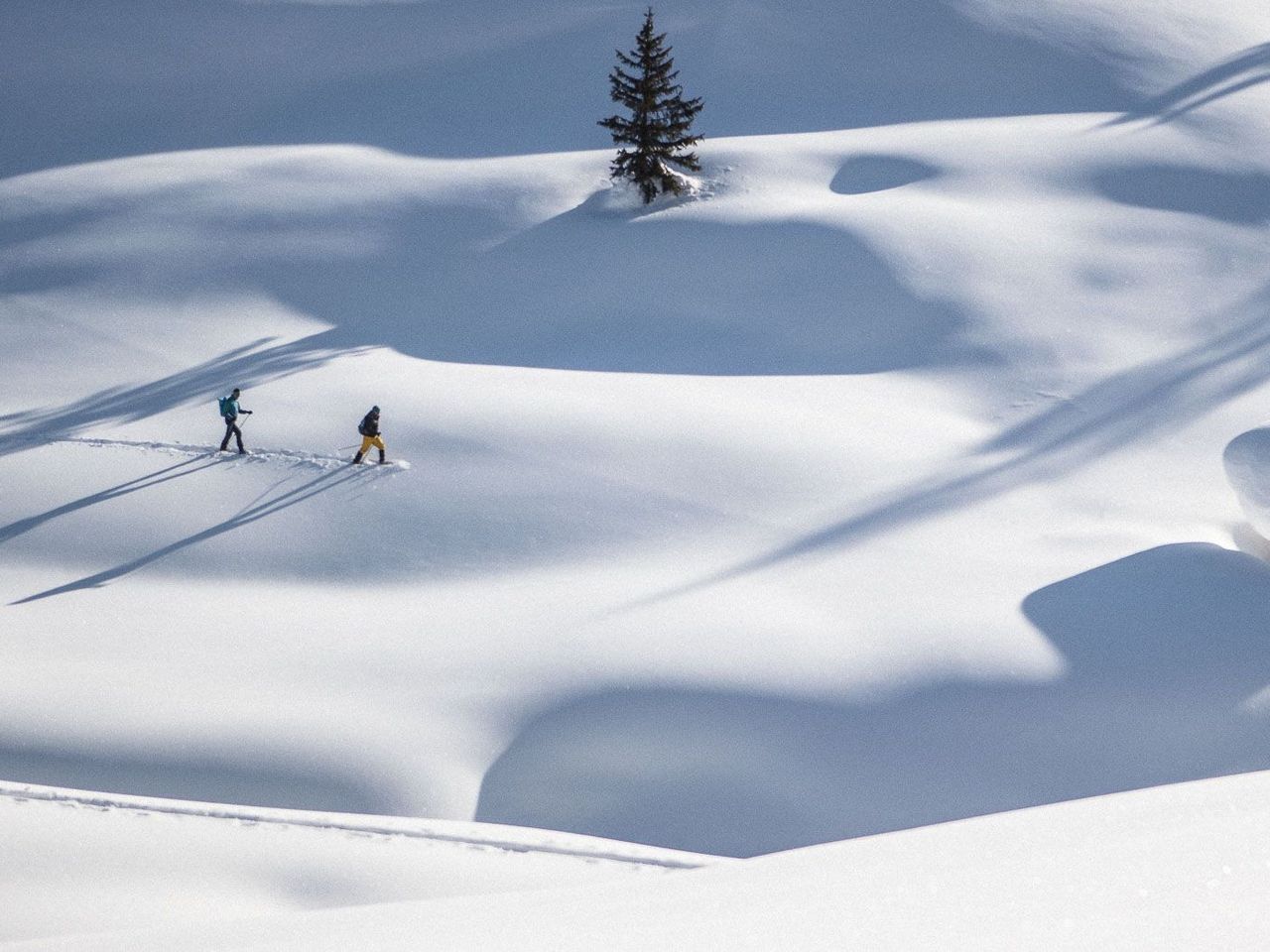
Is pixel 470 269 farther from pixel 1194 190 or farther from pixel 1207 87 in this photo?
pixel 1207 87

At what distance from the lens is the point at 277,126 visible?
84.6 feet

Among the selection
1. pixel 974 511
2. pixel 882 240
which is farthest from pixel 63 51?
pixel 974 511

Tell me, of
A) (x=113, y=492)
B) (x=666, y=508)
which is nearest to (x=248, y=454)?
(x=113, y=492)

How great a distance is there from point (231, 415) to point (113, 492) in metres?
1.79

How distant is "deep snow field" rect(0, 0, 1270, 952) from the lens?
664cm

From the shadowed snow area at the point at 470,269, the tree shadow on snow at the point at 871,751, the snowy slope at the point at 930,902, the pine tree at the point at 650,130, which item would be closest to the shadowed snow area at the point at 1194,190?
the shadowed snow area at the point at 470,269

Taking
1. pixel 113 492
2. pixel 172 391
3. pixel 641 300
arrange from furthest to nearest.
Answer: pixel 641 300, pixel 172 391, pixel 113 492

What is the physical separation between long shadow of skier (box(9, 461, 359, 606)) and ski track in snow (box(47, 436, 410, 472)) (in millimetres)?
313

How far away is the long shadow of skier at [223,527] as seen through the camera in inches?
466

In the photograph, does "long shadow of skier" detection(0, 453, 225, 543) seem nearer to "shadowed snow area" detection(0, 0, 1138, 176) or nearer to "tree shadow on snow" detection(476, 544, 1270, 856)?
"tree shadow on snow" detection(476, 544, 1270, 856)

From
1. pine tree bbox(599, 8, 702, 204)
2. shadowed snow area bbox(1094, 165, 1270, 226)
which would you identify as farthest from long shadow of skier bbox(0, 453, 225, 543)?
shadowed snow area bbox(1094, 165, 1270, 226)

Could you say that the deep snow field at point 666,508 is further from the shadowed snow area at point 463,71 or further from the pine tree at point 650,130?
the pine tree at point 650,130

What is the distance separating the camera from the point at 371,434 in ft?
44.3

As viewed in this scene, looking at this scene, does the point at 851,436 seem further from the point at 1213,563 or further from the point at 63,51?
the point at 63,51
